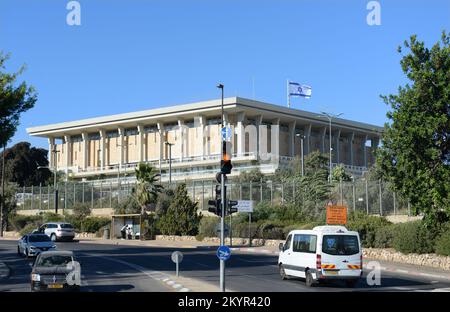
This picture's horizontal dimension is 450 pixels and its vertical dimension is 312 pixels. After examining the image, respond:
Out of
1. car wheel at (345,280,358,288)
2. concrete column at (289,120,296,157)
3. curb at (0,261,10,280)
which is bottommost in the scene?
curb at (0,261,10,280)

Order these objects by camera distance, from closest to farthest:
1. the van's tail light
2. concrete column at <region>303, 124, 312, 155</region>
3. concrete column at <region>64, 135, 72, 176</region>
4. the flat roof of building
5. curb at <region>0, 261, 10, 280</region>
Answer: the van's tail light, curb at <region>0, 261, 10, 280</region>, the flat roof of building, concrete column at <region>303, 124, 312, 155</region>, concrete column at <region>64, 135, 72, 176</region>

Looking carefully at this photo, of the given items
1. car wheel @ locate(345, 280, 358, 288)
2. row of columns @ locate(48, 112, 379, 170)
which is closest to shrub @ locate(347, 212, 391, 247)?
car wheel @ locate(345, 280, 358, 288)

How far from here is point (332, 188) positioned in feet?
176

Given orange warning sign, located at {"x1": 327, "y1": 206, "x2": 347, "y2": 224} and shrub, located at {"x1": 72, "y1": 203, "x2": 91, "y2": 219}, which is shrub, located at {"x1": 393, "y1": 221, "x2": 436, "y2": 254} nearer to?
orange warning sign, located at {"x1": 327, "y1": 206, "x2": 347, "y2": 224}

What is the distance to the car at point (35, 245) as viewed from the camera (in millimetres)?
36500

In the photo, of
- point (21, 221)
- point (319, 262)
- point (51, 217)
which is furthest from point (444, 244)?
point (21, 221)

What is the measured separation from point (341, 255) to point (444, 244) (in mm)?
11770

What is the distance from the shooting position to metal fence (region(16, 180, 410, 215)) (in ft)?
150

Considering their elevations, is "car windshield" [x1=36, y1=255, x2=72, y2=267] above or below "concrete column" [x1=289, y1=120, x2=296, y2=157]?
below

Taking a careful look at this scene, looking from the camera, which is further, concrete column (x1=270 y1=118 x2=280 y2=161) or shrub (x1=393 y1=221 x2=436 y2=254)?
concrete column (x1=270 y1=118 x2=280 y2=161)

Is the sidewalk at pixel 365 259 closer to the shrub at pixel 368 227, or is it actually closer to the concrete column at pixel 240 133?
the shrub at pixel 368 227

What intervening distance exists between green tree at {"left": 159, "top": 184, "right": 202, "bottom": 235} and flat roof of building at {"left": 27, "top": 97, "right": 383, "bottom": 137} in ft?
156
